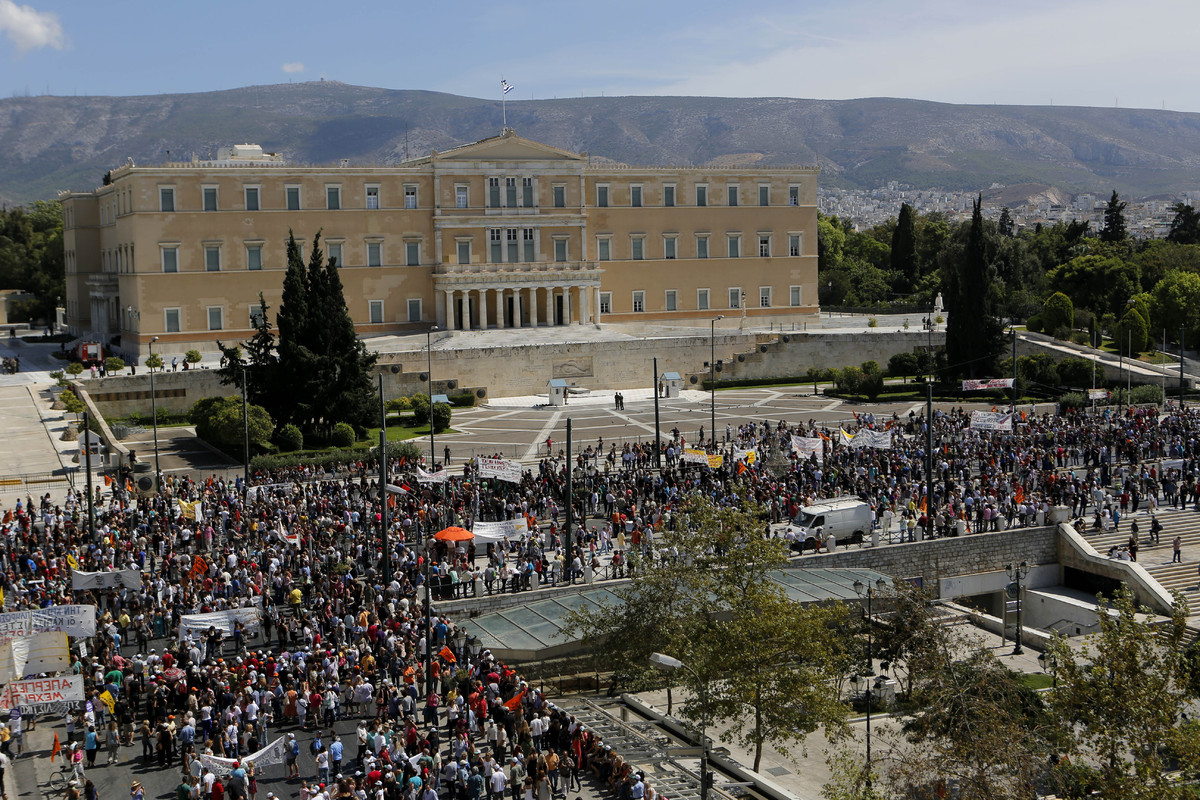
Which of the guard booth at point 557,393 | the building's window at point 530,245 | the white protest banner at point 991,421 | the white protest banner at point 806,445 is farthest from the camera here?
the building's window at point 530,245

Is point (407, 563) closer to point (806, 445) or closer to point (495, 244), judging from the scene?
point (806, 445)

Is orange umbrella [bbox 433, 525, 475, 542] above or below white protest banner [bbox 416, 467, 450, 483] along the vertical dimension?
below

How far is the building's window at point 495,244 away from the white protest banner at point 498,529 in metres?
42.5

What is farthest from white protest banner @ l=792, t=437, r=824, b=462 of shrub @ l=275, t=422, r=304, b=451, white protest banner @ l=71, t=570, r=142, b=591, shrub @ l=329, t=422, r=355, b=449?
white protest banner @ l=71, t=570, r=142, b=591

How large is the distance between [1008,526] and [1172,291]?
34923mm

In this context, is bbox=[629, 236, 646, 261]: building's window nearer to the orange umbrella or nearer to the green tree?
the green tree

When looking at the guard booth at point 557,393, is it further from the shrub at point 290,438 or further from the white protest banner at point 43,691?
the white protest banner at point 43,691

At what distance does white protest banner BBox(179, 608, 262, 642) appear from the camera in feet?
84.9

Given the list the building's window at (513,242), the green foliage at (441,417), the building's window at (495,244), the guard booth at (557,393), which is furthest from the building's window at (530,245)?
the green foliage at (441,417)

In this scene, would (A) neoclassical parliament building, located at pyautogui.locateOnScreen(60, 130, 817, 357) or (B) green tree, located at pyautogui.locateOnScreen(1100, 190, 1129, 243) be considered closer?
(A) neoclassical parliament building, located at pyautogui.locateOnScreen(60, 130, 817, 357)

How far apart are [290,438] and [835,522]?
21.7m

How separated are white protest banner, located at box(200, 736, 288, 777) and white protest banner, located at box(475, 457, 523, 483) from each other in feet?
50.0

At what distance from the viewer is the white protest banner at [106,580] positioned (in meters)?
28.1

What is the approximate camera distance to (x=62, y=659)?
24.0 metres
